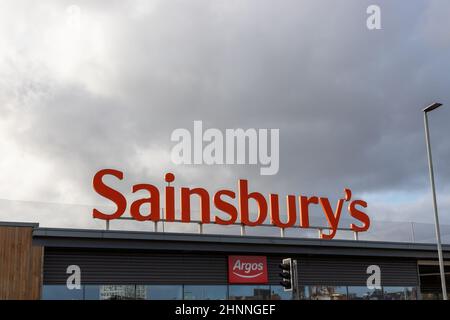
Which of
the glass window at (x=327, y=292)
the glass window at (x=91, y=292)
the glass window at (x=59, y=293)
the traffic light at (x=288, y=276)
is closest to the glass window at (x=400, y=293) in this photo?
the glass window at (x=327, y=292)

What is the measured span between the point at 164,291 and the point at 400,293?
12586 mm

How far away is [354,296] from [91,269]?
12.7m

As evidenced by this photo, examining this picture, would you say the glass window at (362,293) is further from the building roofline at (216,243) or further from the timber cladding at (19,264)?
the timber cladding at (19,264)

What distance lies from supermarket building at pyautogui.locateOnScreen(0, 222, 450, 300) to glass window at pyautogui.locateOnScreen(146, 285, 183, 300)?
1.6 inches

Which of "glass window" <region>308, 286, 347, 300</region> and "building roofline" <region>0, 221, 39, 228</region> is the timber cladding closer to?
"building roofline" <region>0, 221, 39, 228</region>

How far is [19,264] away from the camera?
21984 mm

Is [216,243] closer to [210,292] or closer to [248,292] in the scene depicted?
[210,292]

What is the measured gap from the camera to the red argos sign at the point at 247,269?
1025 inches

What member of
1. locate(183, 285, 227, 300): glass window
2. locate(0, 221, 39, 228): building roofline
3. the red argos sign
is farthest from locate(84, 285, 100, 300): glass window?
the red argos sign

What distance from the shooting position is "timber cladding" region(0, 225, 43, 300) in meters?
21.6

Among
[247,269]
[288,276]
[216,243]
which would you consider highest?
[216,243]

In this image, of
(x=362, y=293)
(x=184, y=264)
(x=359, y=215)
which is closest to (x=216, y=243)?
(x=184, y=264)

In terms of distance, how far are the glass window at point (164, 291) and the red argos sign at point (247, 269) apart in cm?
238
